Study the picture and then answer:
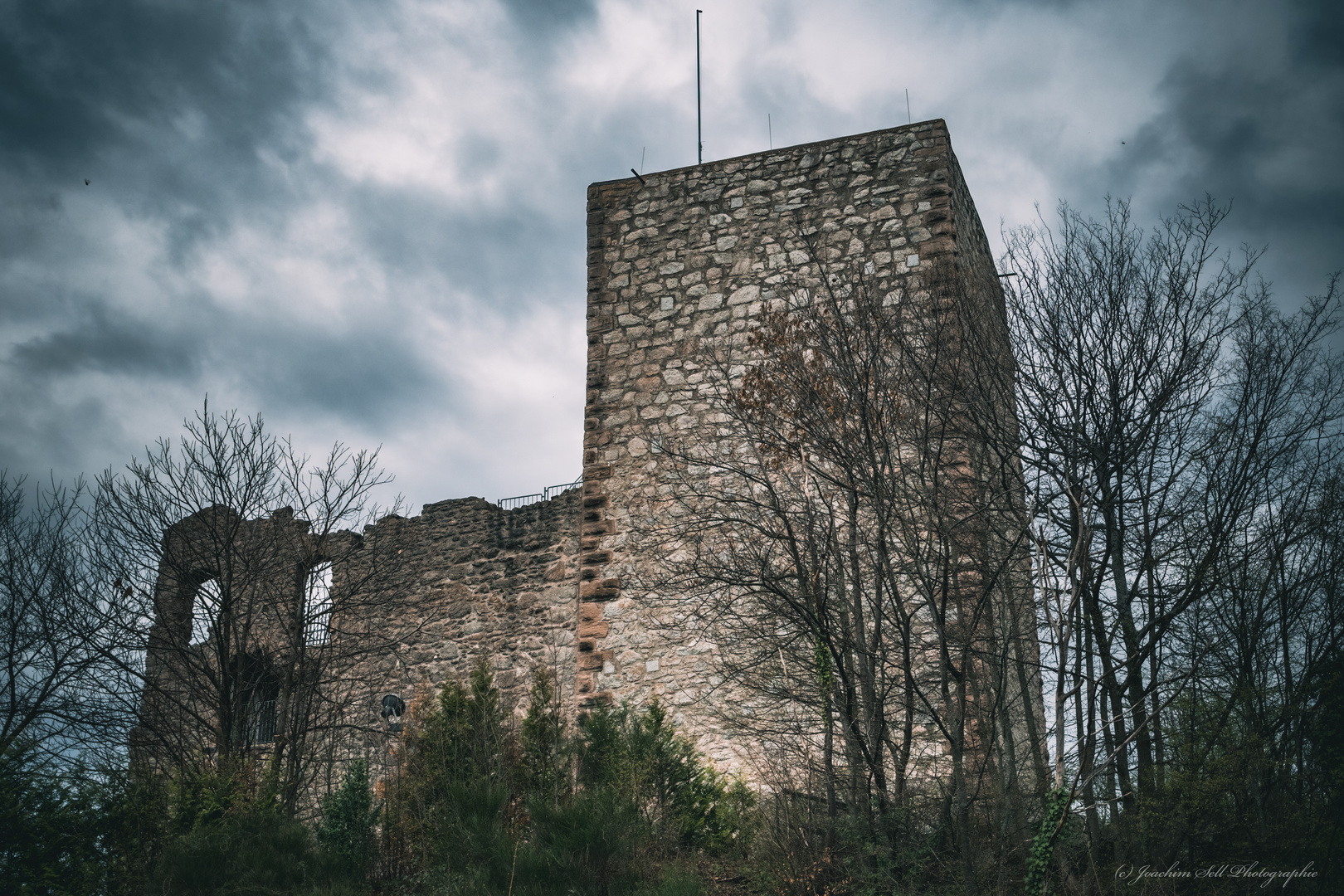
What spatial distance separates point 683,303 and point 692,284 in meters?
0.21

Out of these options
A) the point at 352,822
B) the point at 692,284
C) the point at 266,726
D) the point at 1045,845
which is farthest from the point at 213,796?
the point at 266,726

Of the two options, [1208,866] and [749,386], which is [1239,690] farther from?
[749,386]

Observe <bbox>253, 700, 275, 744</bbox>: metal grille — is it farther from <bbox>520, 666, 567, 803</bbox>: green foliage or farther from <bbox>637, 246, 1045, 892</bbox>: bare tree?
<bbox>637, 246, 1045, 892</bbox>: bare tree

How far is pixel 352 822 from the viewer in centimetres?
710

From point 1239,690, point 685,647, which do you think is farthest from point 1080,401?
point 685,647

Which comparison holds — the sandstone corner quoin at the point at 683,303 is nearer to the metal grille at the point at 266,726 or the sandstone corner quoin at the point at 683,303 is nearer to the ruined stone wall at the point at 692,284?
the ruined stone wall at the point at 692,284

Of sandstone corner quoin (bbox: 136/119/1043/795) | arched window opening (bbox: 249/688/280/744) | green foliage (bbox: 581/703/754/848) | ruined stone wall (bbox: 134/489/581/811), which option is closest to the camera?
green foliage (bbox: 581/703/754/848)

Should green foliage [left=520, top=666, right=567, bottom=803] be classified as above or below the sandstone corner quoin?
below

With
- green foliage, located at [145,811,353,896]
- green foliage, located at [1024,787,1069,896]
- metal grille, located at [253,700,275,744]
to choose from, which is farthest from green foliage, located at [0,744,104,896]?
metal grille, located at [253,700,275,744]

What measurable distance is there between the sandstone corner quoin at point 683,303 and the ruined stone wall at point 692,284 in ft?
0.05

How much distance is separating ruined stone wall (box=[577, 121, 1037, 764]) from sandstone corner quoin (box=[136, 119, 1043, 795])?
15 millimetres

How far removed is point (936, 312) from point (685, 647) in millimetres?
3696

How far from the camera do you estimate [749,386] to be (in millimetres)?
7574

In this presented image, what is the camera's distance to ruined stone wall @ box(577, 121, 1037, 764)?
27.8 feet
